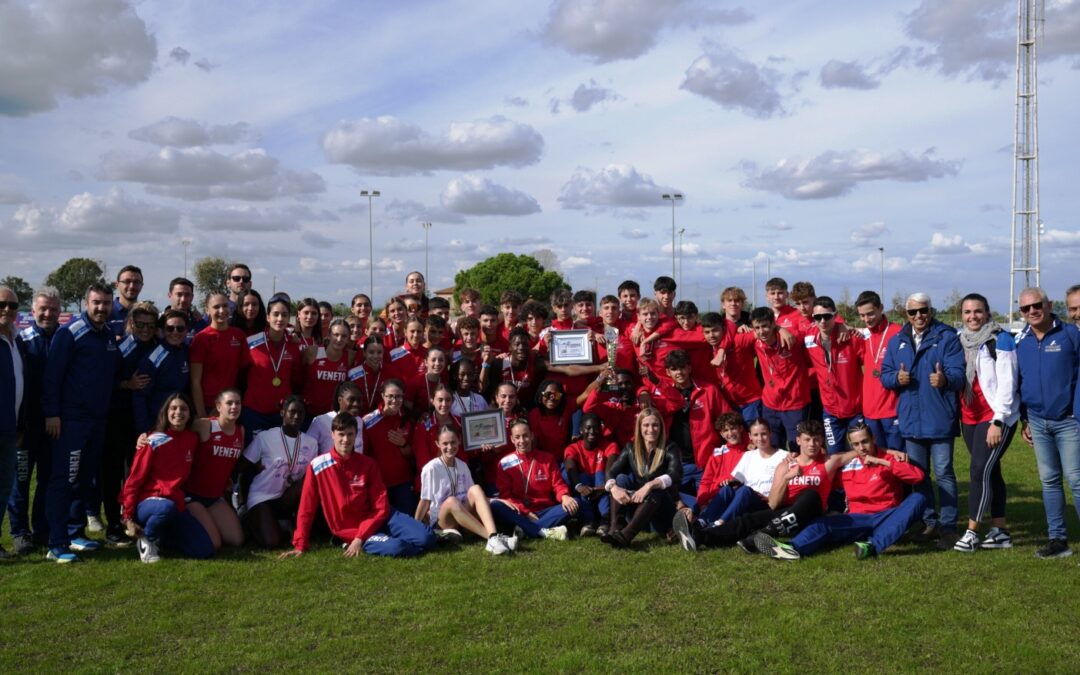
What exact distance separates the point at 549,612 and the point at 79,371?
472cm

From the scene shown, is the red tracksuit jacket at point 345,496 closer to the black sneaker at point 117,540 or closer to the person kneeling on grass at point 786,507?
the black sneaker at point 117,540

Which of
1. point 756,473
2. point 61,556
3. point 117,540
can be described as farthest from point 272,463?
point 756,473

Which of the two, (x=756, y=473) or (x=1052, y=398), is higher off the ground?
(x=1052, y=398)

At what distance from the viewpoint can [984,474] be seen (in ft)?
23.0

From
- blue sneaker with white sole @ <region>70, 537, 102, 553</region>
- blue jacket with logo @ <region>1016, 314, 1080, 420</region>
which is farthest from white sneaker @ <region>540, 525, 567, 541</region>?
blue jacket with logo @ <region>1016, 314, 1080, 420</region>

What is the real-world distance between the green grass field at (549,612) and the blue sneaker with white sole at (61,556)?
3.9 inches

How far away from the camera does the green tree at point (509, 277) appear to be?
7494 centimetres

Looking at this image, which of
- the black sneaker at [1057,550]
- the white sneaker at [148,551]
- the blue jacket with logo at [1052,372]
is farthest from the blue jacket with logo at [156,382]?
the black sneaker at [1057,550]

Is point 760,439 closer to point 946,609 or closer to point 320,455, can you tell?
point 946,609

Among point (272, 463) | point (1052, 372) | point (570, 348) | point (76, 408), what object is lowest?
point (272, 463)

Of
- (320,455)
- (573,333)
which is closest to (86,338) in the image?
(320,455)

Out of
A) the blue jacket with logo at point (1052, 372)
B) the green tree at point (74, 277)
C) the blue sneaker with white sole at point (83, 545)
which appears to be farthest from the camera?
the green tree at point (74, 277)

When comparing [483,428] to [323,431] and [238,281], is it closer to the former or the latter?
[323,431]

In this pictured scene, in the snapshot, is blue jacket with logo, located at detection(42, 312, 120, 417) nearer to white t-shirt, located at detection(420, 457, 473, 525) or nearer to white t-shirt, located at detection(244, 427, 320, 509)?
white t-shirt, located at detection(244, 427, 320, 509)
